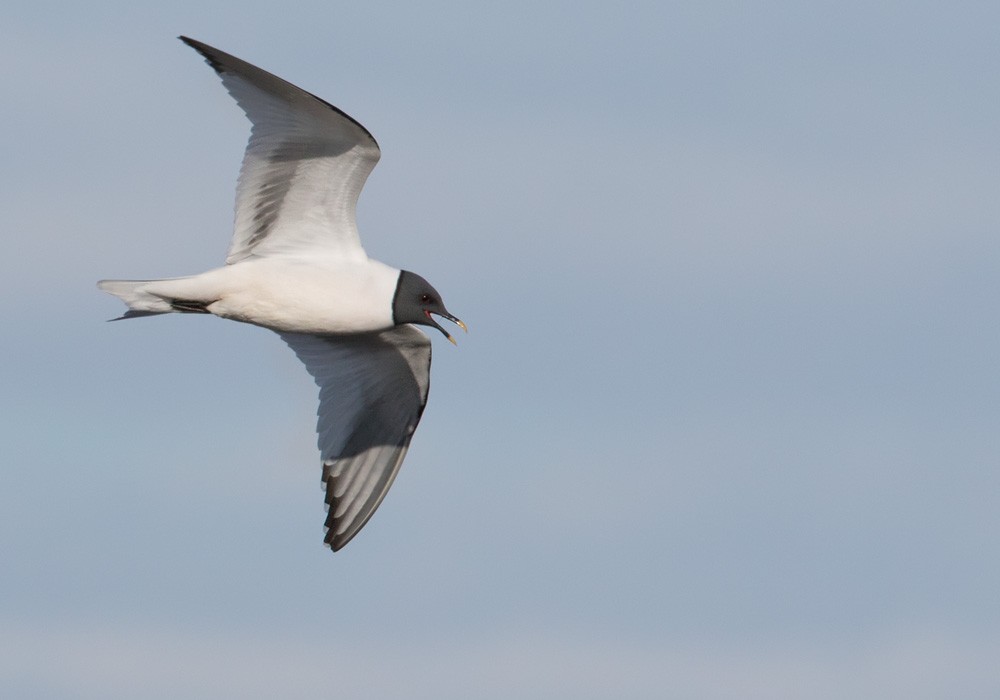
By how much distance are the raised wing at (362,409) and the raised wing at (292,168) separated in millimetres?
2243

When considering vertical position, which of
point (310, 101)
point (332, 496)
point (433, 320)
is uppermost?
point (310, 101)

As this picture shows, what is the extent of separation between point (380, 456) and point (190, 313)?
3240mm

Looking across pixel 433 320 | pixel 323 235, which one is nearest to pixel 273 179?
pixel 323 235

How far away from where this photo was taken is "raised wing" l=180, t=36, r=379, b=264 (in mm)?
17359

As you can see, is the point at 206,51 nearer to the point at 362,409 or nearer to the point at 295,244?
the point at 295,244

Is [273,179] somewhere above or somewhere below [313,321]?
above

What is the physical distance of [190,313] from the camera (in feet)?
59.5

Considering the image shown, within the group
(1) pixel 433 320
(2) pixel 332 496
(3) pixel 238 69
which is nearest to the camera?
(3) pixel 238 69

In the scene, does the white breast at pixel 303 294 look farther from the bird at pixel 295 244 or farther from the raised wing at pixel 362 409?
the raised wing at pixel 362 409

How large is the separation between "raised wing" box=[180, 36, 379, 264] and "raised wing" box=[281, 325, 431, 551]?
2.24m

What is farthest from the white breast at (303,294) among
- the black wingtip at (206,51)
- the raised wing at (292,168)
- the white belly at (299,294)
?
the black wingtip at (206,51)

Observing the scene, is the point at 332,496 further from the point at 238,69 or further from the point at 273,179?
the point at 238,69

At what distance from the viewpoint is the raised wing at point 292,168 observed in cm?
1736

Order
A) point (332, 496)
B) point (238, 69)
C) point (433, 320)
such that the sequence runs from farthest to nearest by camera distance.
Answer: point (332, 496) < point (433, 320) < point (238, 69)
